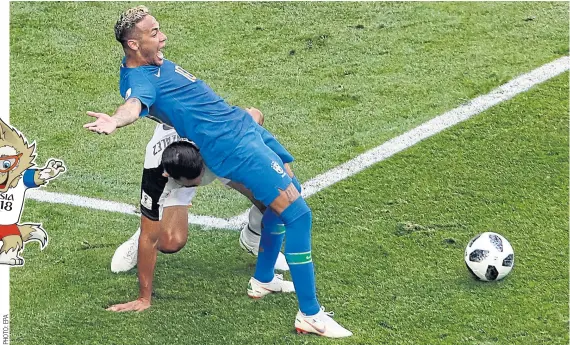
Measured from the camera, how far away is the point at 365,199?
27.1ft

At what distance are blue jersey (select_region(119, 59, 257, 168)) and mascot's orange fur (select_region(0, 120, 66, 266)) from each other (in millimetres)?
952

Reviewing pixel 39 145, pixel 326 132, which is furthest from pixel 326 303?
pixel 39 145

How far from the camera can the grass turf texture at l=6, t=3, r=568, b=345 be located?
271 inches

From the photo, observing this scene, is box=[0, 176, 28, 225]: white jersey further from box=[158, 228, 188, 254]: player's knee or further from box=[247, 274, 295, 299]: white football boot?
box=[247, 274, 295, 299]: white football boot

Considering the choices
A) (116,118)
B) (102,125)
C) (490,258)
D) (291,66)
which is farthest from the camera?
(291,66)

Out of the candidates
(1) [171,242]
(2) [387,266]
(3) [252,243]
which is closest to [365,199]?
(2) [387,266]

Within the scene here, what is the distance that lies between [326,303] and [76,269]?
176 centimetres

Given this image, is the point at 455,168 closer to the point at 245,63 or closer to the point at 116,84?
the point at 245,63

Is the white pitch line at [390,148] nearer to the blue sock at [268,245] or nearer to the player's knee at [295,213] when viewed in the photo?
the blue sock at [268,245]

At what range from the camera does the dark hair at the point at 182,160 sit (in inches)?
264

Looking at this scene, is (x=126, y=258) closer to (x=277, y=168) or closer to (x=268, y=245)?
(x=268, y=245)

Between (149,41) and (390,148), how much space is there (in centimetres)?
290

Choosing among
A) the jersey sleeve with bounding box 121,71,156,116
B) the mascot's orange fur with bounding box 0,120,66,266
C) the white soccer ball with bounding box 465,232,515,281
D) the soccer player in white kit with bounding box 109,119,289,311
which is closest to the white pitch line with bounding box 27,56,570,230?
the soccer player in white kit with bounding box 109,119,289,311

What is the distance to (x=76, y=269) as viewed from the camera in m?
7.52
